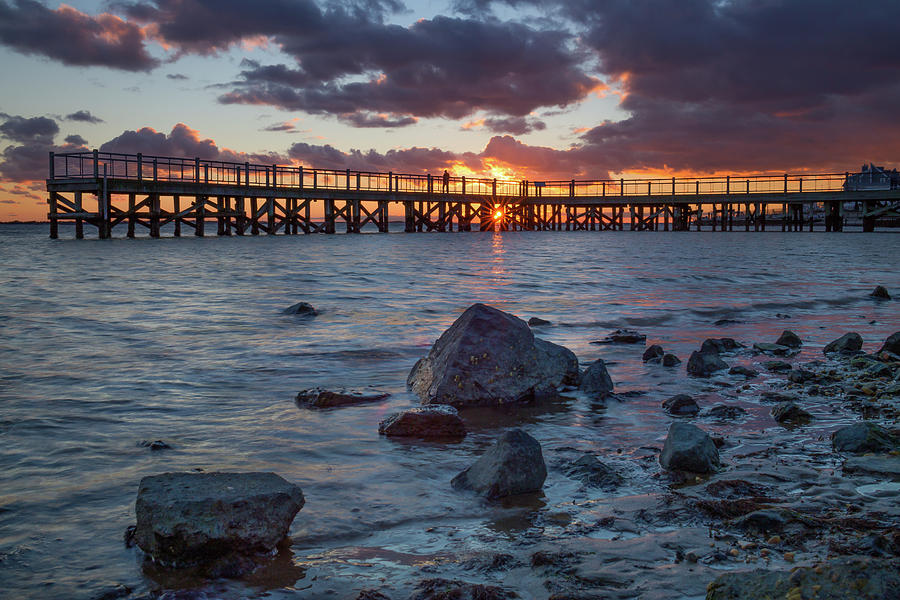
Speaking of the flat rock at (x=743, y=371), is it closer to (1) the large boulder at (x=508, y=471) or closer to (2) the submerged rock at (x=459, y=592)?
(1) the large boulder at (x=508, y=471)

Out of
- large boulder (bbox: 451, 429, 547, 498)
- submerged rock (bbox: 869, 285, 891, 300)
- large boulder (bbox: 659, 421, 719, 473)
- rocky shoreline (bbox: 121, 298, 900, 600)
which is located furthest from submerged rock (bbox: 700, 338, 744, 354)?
submerged rock (bbox: 869, 285, 891, 300)

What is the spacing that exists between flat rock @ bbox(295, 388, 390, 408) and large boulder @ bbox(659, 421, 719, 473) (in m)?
2.50

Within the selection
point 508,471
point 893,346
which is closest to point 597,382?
point 508,471

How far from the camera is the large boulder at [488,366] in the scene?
539cm

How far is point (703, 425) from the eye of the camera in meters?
4.73

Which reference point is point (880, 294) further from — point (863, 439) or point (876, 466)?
point (876, 466)

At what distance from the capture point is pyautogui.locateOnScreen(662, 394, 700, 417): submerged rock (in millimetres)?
5047

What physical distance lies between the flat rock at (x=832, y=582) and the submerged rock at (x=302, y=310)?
927cm

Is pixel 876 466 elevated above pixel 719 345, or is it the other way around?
pixel 719 345

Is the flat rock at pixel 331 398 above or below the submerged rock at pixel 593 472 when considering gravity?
above

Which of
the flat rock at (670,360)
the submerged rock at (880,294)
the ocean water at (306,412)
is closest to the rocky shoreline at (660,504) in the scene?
the ocean water at (306,412)

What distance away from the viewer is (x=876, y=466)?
145 inches

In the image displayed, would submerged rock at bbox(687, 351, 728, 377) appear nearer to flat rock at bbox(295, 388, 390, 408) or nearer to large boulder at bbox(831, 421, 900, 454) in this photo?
large boulder at bbox(831, 421, 900, 454)

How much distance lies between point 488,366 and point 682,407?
1.51 meters
